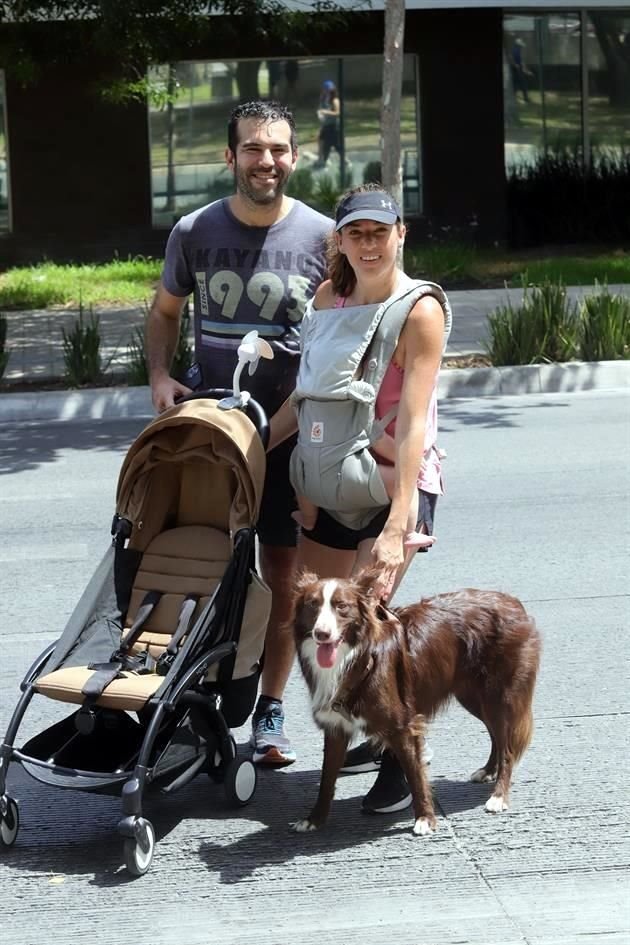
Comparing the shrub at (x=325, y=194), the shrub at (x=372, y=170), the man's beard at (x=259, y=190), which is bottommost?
the man's beard at (x=259, y=190)

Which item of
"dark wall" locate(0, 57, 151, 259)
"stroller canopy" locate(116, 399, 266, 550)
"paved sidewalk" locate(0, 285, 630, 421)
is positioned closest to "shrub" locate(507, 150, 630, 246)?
"dark wall" locate(0, 57, 151, 259)

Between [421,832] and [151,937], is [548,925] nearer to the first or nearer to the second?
[421,832]

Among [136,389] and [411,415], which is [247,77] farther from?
[411,415]

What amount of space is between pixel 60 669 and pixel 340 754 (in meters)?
0.91

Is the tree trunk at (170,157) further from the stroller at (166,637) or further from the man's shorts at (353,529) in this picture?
the man's shorts at (353,529)

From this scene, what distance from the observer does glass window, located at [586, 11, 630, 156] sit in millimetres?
25078

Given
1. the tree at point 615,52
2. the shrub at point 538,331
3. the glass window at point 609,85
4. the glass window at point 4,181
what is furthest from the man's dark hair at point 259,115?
the tree at point 615,52

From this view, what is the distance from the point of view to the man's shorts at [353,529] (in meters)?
4.68

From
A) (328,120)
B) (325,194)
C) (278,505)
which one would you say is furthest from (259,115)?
(328,120)

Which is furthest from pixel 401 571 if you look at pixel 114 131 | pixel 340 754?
pixel 114 131

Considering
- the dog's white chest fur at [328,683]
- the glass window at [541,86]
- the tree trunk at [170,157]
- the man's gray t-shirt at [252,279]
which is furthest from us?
the glass window at [541,86]

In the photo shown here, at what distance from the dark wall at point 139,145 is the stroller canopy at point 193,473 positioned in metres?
18.6

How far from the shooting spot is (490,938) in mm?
3914

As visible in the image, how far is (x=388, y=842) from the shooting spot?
4551mm
